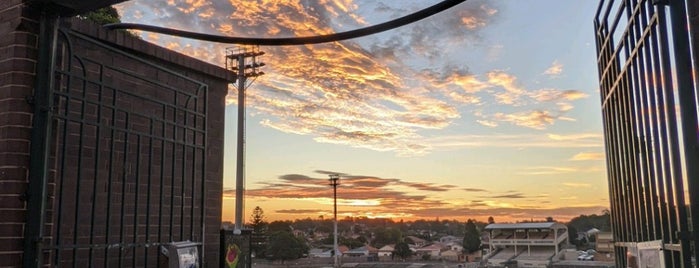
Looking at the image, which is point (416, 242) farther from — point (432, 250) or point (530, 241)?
point (530, 241)

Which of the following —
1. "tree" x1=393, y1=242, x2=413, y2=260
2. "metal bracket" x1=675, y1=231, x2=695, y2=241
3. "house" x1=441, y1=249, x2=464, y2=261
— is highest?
"metal bracket" x1=675, y1=231, x2=695, y2=241

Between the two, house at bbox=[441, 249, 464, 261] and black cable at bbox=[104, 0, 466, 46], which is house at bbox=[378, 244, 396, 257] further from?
black cable at bbox=[104, 0, 466, 46]

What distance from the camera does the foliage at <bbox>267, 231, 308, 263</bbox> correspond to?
33.0m

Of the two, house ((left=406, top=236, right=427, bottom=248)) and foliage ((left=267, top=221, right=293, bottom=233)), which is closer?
house ((left=406, top=236, right=427, bottom=248))

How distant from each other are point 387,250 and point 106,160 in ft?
110

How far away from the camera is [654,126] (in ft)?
9.65

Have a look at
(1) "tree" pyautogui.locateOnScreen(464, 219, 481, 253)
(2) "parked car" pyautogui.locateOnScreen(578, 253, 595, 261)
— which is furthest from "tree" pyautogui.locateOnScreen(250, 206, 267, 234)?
(2) "parked car" pyautogui.locateOnScreen(578, 253, 595, 261)

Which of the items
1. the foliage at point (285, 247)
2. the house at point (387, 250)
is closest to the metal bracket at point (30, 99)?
the foliage at point (285, 247)

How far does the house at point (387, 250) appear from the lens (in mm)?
35562

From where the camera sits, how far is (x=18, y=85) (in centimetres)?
256

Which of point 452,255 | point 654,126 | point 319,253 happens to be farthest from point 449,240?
point 654,126

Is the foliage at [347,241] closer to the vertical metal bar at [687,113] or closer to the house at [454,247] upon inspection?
the house at [454,247]

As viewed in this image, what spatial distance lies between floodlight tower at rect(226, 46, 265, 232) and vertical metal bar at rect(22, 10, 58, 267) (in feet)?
40.4

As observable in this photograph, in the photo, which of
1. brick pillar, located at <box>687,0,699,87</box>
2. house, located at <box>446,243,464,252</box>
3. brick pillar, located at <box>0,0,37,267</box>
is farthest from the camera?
house, located at <box>446,243,464,252</box>
